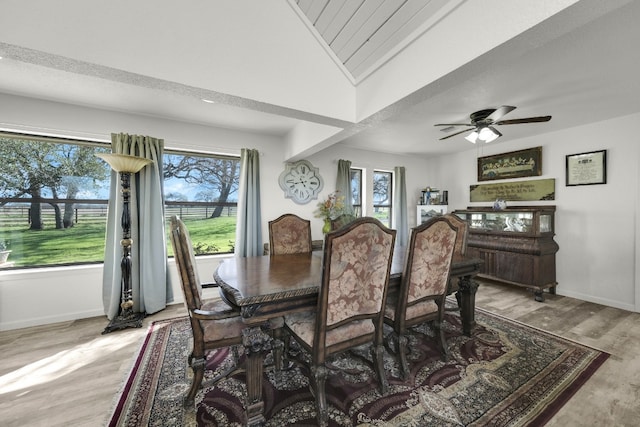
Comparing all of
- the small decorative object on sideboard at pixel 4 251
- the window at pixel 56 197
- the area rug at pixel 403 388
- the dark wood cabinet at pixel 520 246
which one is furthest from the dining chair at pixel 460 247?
the small decorative object on sideboard at pixel 4 251

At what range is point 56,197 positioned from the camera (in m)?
2.83

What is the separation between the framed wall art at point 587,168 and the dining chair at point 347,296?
373 cm

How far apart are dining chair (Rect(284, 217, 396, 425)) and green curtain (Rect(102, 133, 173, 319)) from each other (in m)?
2.31

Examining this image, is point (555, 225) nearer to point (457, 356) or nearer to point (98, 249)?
point (457, 356)

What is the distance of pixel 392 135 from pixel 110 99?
351 cm

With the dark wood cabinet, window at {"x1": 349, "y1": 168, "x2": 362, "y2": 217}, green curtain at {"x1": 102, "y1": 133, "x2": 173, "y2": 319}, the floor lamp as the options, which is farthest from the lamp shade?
the dark wood cabinet

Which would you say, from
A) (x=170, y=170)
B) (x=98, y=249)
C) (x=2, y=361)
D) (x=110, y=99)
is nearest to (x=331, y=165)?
(x=170, y=170)

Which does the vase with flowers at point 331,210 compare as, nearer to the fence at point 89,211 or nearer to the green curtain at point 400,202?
the fence at point 89,211

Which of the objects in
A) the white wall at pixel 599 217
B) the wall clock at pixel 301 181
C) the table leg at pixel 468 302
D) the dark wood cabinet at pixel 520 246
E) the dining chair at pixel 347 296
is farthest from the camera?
the wall clock at pixel 301 181

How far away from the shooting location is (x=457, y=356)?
6.63 feet

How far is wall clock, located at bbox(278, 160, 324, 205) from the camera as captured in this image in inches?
153

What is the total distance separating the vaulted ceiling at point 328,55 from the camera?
4.04 ft

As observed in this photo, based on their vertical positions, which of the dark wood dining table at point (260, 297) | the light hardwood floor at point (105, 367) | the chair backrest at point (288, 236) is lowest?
the light hardwood floor at point (105, 367)

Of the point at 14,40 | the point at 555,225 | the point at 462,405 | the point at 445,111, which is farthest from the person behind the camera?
the point at 555,225
